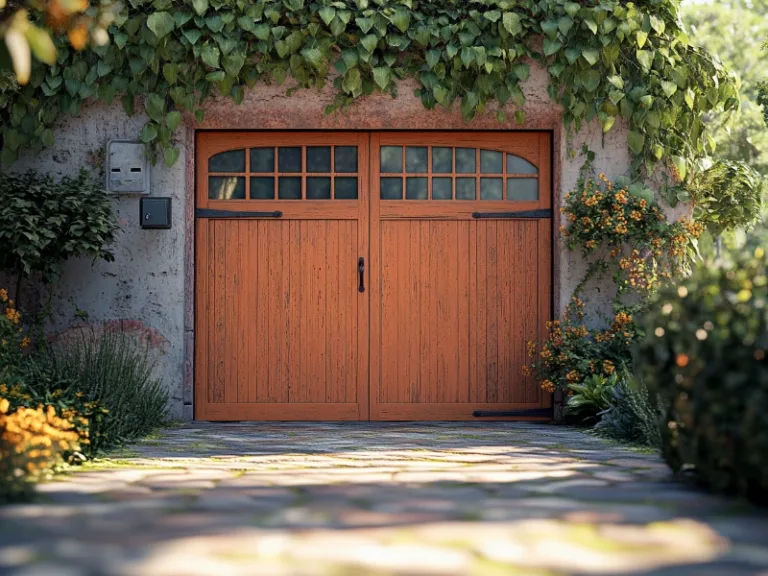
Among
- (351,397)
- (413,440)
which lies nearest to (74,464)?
(413,440)

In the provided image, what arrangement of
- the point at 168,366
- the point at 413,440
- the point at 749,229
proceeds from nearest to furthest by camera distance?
the point at 413,440
the point at 168,366
the point at 749,229

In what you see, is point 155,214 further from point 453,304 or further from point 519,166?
point 519,166

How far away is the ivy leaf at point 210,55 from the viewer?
25.0 feet

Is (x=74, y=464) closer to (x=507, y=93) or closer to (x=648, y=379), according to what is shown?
(x=648, y=379)

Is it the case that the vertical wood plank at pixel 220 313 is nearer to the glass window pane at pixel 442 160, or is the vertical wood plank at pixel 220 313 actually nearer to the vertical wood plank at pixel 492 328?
the glass window pane at pixel 442 160

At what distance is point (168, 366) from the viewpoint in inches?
311

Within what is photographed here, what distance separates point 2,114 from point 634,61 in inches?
184

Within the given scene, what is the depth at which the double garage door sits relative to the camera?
8.04 m

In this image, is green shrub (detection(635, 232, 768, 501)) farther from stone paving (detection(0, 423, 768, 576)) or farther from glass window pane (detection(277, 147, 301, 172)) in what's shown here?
glass window pane (detection(277, 147, 301, 172))

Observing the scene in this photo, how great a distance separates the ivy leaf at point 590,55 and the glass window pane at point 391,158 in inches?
59.6

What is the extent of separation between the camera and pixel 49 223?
727 centimetres

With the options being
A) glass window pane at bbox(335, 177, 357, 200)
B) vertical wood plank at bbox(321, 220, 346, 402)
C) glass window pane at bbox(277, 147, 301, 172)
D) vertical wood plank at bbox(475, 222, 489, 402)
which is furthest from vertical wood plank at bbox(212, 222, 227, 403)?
vertical wood plank at bbox(475, 222, 489, 402)

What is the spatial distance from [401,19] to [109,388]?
10.9ft

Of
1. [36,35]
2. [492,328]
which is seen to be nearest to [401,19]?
[492,328]
